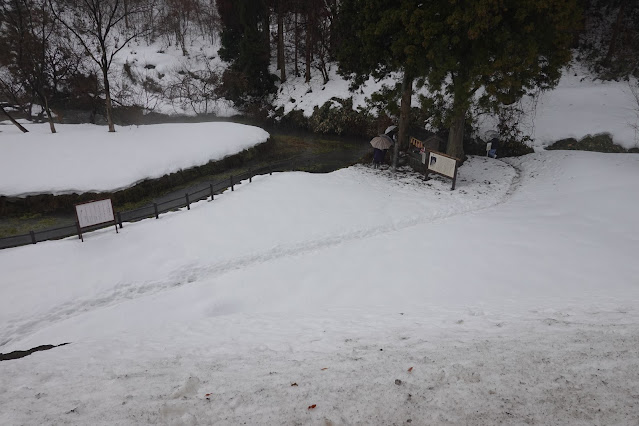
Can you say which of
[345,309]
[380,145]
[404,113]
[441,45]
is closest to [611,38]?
[404,113]

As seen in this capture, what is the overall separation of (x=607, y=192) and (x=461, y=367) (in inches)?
447

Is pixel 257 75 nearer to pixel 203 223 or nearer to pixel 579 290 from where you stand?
pixel 203 223

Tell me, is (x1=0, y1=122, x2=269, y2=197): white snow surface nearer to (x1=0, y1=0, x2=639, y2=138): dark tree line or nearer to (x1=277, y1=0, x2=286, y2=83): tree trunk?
(x1=0, y1=0, x2=639, y2=138): dark tree line

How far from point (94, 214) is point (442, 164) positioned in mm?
12737

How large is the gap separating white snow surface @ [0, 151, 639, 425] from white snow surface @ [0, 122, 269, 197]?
5.07 metres

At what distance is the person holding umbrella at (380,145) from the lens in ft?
53.2

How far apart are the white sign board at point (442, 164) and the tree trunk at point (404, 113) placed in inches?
75.5

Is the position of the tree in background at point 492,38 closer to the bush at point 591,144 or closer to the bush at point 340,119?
the bush at point 591,144

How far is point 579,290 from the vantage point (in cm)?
635

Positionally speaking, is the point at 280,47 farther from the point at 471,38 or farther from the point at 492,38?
the point at 471,38

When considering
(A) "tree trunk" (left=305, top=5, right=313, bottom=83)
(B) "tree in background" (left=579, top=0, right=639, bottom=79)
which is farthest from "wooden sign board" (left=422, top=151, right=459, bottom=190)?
(A) "tree trunk" (left=305, top=5, right=313, bottom=83)

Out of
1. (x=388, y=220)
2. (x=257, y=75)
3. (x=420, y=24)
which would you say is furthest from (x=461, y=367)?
(x=257, y=75)

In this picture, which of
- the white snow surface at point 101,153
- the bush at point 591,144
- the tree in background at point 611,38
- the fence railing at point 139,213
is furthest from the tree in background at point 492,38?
the white snow surface at point 101,153

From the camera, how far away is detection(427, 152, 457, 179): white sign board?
1374cm
